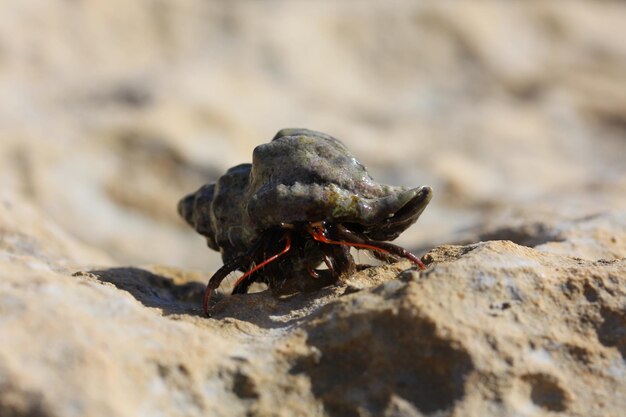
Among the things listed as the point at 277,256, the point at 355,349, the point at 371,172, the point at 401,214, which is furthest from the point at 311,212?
the point at 371,172

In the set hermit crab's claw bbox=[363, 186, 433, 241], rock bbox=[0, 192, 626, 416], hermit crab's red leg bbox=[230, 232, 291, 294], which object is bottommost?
rock bbox=[0, 192, 626, 416]

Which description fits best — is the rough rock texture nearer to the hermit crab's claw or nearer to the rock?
the rock

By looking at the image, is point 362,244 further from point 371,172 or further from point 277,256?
point 371,172

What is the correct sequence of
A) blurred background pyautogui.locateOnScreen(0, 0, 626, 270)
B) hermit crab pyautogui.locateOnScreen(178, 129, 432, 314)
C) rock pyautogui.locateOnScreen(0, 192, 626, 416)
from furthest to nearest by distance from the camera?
1. blurred background pyautogui.locateOnScreen(0, 0, 626, 270)
2. hermit crab pyautogui.locateOnScreen(178, 129, 432, 314)
3. rock pyautogui.locateOnScreen(0, 192, 626, 416)

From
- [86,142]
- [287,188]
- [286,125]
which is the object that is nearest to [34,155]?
[86,142]

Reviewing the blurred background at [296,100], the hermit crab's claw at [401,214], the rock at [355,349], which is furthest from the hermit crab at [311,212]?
the blurred background at [296,100]

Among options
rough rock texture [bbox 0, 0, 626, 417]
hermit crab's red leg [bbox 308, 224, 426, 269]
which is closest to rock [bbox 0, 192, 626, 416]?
rough rock texture [bbox 0, 0, 626, 417]

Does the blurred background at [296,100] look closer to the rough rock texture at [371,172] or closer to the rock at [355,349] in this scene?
the rough rock texture at [371,172]
